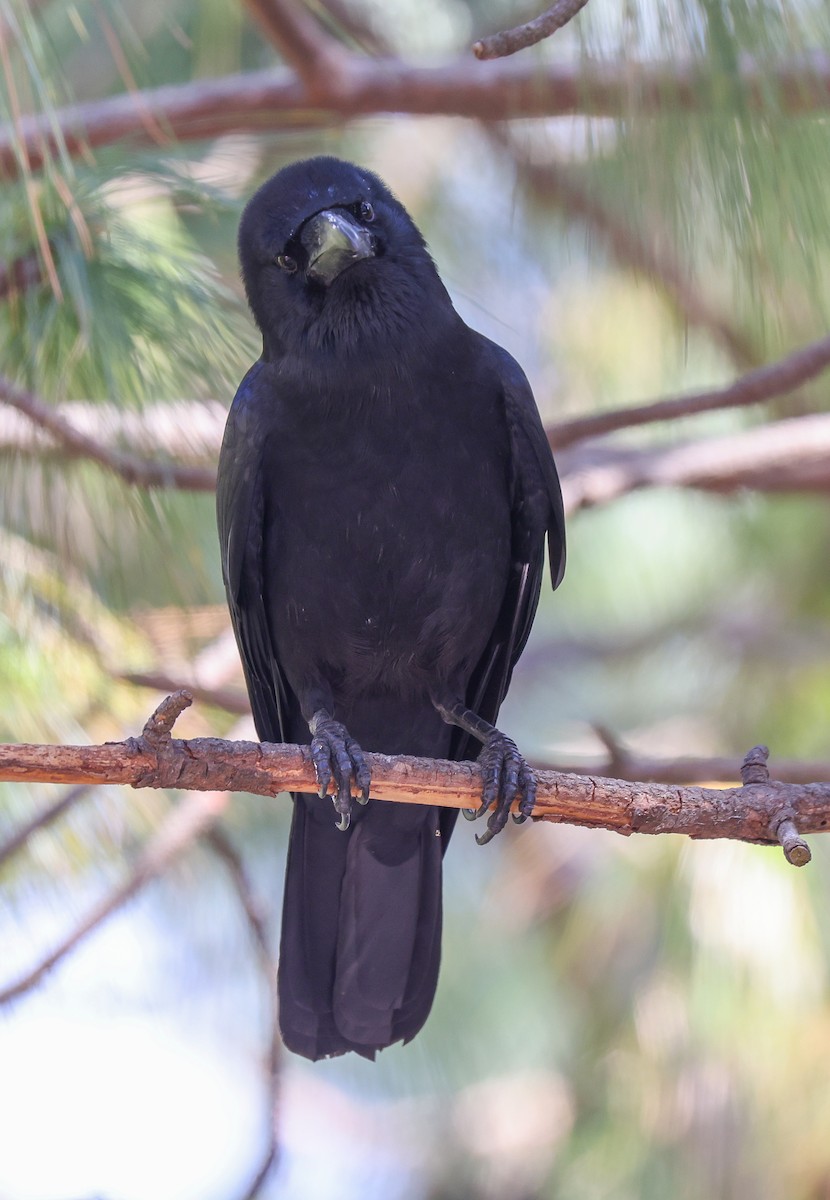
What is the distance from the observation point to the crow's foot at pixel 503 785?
2.73 m

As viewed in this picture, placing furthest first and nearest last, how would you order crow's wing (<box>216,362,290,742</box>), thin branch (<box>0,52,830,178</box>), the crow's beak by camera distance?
thin branch (<box>0,52,830,178</box>) → crow's wing (<box>216,362,290,742</box>) → the crow's beak

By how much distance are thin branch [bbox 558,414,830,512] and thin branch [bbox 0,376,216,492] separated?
1047 millimetres

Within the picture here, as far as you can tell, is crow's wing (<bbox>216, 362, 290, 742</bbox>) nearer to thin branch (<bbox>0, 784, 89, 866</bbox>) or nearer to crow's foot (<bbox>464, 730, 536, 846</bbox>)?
thin branch (<bbox>0, 784, 89, 866</bbox>)

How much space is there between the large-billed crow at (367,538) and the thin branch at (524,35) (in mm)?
925

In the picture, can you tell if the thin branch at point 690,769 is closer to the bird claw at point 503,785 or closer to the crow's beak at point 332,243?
the bird claw at point 503,785

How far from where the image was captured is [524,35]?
6.53 feet

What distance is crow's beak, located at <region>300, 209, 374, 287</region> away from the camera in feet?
9.72

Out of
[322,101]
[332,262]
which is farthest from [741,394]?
[322,101]

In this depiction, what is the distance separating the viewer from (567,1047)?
5867mm

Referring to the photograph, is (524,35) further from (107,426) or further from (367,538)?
(107,426)

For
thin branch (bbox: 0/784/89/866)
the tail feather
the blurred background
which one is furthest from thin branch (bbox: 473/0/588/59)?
thin branch (bbox: 0/784/89/866)

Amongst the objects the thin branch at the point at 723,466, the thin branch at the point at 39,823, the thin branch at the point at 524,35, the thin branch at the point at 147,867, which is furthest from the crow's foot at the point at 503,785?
the thin branch at the point at 524,35

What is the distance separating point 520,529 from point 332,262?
2.39ft

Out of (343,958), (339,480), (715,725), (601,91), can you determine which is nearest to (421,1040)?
(715,725)
